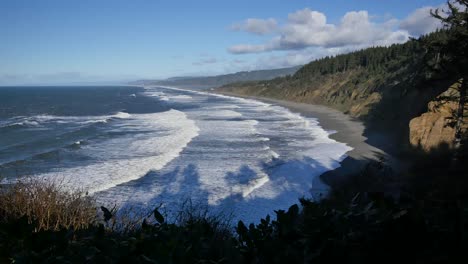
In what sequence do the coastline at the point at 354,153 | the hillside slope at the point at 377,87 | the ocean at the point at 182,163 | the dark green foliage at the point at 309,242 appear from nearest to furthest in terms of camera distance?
the dark green foliage at the point at 309,242
the ocean at the point at 182,163
the coastline at the point at 354,153
the hillside slope at the point at 377,87

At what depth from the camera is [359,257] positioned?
198 cm

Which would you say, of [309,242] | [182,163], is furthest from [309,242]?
[182,163]

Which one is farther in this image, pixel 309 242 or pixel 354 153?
pixel 354 153

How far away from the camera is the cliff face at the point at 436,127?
18953mm

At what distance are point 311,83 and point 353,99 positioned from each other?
29842 mm

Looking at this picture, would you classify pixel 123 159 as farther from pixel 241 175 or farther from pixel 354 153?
pixel 354 153

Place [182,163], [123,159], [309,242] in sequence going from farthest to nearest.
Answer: [123,159], [182,163], [309,242]

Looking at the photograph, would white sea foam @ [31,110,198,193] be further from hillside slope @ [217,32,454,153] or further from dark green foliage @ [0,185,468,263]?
hillside slope @ [217,32,454,153]

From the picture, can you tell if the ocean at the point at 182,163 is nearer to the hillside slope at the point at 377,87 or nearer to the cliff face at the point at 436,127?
the cliff face at the point at 436,127

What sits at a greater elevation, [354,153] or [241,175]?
[354,153]

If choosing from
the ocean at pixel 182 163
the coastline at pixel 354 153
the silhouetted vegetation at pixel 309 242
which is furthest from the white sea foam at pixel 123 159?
the silhouetted vegetation at pixel 309 242

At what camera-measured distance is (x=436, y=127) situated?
19.7 meters

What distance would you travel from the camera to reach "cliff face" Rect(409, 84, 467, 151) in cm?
1895

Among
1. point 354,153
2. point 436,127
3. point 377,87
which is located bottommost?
point 354,153
